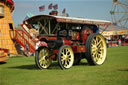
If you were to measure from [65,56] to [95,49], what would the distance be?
2285 millimetres

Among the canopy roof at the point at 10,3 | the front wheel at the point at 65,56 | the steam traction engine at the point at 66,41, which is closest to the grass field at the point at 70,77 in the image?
the front wheel at the point at 65,56

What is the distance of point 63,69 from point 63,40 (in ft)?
5.22

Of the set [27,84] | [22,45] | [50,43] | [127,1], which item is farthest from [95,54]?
[127,1]

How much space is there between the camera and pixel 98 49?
12812 millimetres

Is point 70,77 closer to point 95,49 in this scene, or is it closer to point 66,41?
point 66,41

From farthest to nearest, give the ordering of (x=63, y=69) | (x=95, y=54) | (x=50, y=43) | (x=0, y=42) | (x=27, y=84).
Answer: (x=0, y=42), (x=95, y=54), (x=50, y=43), (x=63, y=69), (x=27, y=84)

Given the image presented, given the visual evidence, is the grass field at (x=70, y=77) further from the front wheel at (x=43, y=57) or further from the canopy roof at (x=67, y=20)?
the canopy roof at (x=67, y=20)

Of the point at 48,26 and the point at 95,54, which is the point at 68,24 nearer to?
the point at 48,26

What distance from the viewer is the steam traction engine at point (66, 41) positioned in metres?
11.0

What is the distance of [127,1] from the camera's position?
69688mm

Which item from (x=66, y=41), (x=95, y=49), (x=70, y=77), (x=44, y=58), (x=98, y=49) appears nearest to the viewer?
(x=70, y=77)

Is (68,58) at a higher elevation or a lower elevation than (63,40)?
lower

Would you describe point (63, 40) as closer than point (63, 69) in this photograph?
No

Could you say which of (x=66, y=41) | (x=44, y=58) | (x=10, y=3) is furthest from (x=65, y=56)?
(x=10, y=3)
